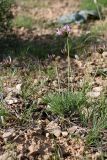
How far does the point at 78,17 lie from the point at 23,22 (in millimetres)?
825

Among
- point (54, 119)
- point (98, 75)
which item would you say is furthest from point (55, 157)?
point (98, 75)

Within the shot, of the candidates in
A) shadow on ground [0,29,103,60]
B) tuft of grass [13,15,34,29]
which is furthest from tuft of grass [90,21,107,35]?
tuft of grass [13,15,34,29]

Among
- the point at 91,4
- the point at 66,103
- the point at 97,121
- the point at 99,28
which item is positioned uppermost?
the point at 91,4

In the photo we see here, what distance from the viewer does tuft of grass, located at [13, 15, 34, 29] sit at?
661cm

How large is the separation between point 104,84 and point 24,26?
258 cm

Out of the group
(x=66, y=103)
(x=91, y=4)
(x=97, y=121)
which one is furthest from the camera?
(x=91, y=4)

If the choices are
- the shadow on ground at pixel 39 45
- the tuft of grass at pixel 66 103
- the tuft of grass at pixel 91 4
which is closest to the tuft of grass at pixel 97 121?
the tuft of grass at pixel 66 103

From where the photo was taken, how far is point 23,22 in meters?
6.65

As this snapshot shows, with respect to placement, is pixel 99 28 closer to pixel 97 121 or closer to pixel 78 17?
pixel 78 17

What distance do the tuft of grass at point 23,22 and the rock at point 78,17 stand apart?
45 centimetres

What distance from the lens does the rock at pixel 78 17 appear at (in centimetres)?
666

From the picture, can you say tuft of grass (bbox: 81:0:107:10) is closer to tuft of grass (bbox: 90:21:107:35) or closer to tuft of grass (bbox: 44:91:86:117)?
tuft of grass (bbox: 90:21:107:35)

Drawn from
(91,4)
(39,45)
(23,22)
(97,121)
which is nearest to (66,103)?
(97,121)

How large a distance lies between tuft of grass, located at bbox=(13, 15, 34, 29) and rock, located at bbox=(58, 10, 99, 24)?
0.45 metres
